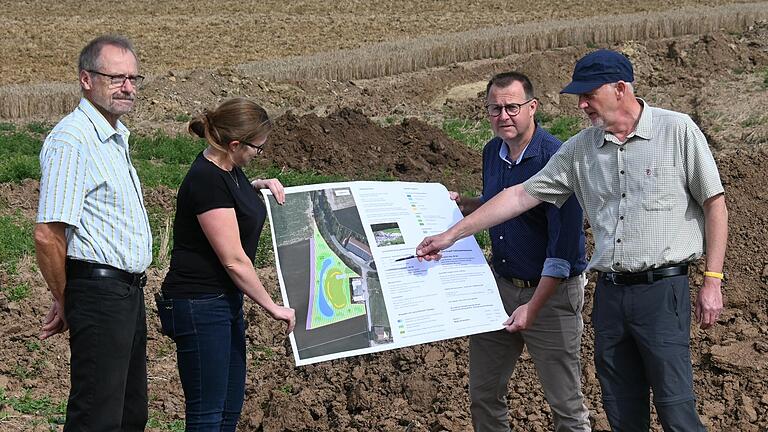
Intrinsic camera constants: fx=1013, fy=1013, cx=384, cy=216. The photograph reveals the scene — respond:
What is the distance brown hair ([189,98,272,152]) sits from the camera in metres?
4.60

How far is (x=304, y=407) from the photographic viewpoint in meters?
6.73

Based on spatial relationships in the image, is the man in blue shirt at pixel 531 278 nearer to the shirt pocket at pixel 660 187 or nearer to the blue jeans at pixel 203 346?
the shirt pocket at pixel 660 187

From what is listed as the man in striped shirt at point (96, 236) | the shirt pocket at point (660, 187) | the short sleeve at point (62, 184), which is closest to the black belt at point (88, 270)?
the man in striped shirt at point (96, 236)

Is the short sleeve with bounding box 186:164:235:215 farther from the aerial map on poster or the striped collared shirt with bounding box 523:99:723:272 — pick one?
the striped collared shirt with bounding box 523:99:723:272

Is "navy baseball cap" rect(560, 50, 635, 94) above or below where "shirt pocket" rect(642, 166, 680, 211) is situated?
above

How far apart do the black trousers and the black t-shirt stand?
228mm

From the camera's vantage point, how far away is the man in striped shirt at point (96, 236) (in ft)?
14.2

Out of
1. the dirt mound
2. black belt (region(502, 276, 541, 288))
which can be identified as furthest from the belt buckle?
the dirt mound

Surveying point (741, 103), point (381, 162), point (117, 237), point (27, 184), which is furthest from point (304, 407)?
point (741, 103)

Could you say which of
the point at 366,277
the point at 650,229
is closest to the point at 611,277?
the point at 650,229

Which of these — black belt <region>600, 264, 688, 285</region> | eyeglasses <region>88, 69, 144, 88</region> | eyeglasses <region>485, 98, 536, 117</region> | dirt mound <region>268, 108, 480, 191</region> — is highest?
dirt mound <region>268, 108, 480, 191</region>

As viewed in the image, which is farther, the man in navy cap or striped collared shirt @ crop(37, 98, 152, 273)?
the man in navy cap

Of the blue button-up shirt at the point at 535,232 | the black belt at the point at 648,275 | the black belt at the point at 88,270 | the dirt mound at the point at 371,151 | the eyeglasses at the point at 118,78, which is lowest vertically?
the black belt at the point at 648,275

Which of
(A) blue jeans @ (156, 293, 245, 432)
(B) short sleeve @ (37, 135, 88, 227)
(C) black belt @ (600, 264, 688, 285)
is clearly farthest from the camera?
(A) blue jeans @ (156, 293, 245, 432)
